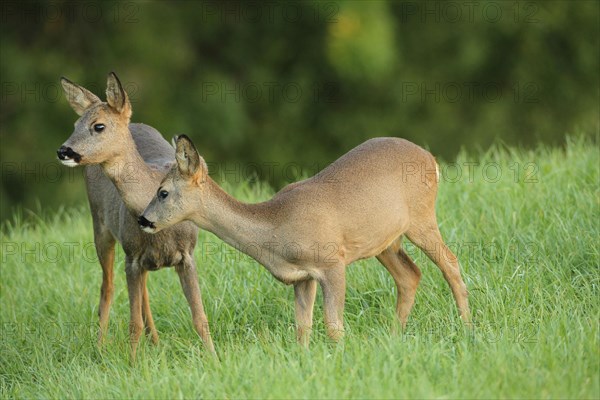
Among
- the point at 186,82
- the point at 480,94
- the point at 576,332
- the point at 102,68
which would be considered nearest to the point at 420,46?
the point at 480,94

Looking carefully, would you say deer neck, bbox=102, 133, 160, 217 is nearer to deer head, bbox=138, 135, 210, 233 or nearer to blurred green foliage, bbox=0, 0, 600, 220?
deer head, bbox=138, 135, 210, 233

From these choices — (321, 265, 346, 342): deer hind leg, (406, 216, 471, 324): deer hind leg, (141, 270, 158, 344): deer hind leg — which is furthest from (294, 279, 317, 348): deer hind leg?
(141, 270, 158, 344): deer hind leg

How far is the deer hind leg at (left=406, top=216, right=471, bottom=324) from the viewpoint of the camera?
253 inches

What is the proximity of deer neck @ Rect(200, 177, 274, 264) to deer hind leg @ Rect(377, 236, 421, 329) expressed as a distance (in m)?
0.98

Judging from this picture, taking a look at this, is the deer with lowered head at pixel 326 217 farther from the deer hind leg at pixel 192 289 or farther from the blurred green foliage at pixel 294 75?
the blurred green foliage at pixel 294 75

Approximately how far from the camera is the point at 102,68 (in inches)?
527

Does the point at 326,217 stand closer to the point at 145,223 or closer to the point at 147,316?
the point at 145,223

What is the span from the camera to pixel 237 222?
6039 mm

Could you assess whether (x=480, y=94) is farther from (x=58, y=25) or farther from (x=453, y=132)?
A: (x=58, y=25)

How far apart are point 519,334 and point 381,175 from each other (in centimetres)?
122

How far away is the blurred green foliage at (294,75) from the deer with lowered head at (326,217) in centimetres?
626

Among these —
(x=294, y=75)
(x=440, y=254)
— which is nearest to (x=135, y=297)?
(x=440, y=254)

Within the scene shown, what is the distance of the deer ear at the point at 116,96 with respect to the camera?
6.41 metres

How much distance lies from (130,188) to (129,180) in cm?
5
